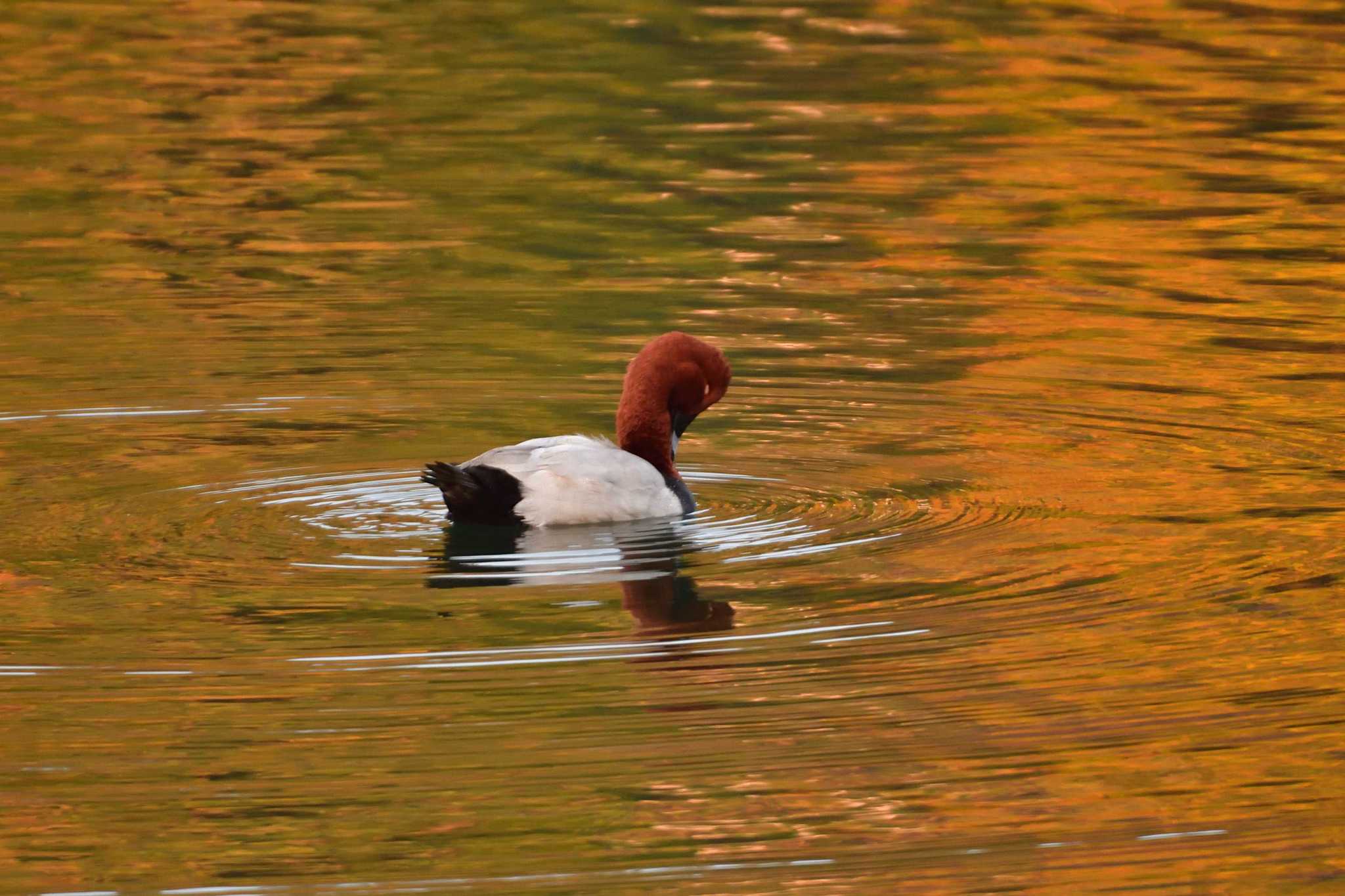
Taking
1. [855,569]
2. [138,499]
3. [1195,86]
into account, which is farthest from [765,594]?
[1195,86]

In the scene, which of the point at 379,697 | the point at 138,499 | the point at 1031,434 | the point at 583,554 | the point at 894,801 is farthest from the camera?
the point at 1031,434

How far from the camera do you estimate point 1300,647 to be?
8.12m

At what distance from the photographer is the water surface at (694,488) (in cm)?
668

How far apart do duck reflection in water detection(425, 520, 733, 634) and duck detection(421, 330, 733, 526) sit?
0.27 ft

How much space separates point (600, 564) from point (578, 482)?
575 millimetres

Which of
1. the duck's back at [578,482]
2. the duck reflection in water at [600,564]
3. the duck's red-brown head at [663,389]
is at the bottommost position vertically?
the duck reflection in water at [600,564]

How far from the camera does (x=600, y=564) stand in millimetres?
9172

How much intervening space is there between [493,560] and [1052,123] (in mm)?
12823

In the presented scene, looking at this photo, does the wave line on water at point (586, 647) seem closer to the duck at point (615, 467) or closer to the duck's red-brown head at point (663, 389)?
the duck at point (615, 467)

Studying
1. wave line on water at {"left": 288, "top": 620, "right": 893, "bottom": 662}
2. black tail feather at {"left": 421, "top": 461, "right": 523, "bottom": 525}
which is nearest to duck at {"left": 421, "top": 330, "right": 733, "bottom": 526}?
black tail feather at {"left": 421, "top": 461, "right": 523, "bottom": 525}

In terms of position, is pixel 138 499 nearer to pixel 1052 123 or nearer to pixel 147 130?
pixel 147 130

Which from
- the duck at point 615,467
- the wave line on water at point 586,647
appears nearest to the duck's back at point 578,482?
the duck at point 615,467

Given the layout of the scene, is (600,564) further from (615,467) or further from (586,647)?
(586,647)

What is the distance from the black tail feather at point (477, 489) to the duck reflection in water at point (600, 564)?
111 mm
